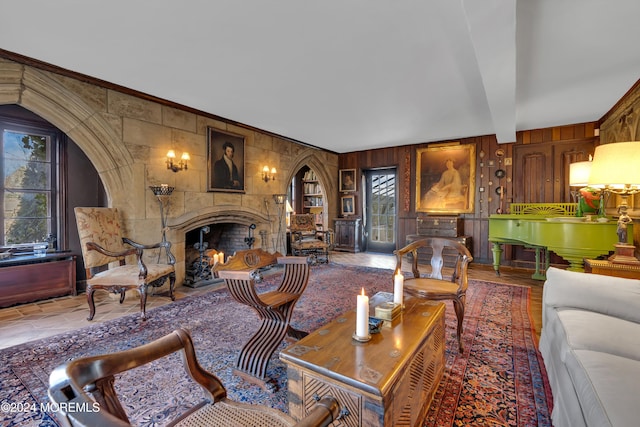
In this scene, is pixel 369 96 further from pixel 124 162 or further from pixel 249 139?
pixel 124 162

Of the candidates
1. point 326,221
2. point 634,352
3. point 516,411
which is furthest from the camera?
point 326,221

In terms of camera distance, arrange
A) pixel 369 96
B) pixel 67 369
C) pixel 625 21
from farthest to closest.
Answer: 1. pixel 369 96
2. pixel 625 21
3. pixel 67 369

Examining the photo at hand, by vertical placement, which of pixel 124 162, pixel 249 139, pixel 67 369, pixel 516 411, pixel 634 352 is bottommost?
pixel 516 411

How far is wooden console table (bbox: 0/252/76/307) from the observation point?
10.1ft

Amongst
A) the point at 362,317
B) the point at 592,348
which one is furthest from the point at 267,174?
the point at 592,348

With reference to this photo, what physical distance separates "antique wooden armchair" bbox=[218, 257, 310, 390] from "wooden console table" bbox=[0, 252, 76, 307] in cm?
291

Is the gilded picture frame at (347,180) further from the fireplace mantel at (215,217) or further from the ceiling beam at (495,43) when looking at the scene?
the ceiling beam at (495,43)

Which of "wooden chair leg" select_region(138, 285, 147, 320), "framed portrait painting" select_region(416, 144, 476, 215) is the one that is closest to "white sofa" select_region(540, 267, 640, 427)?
"wooden chair leg" select_region(138, 285, 147, 320)

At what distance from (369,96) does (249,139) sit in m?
2.41

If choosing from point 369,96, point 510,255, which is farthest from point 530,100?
point 510,255

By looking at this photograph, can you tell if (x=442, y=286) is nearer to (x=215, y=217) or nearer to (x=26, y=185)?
(x=215, y=217)

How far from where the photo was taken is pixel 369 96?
361 centimetres

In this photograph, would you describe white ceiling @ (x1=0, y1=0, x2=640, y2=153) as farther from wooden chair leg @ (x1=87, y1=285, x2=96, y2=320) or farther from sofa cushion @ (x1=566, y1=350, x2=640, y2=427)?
wooden chair leg @ (x1=87, y1=285, x2=96, y2=320)

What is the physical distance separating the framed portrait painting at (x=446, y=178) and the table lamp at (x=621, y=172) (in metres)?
3.56
